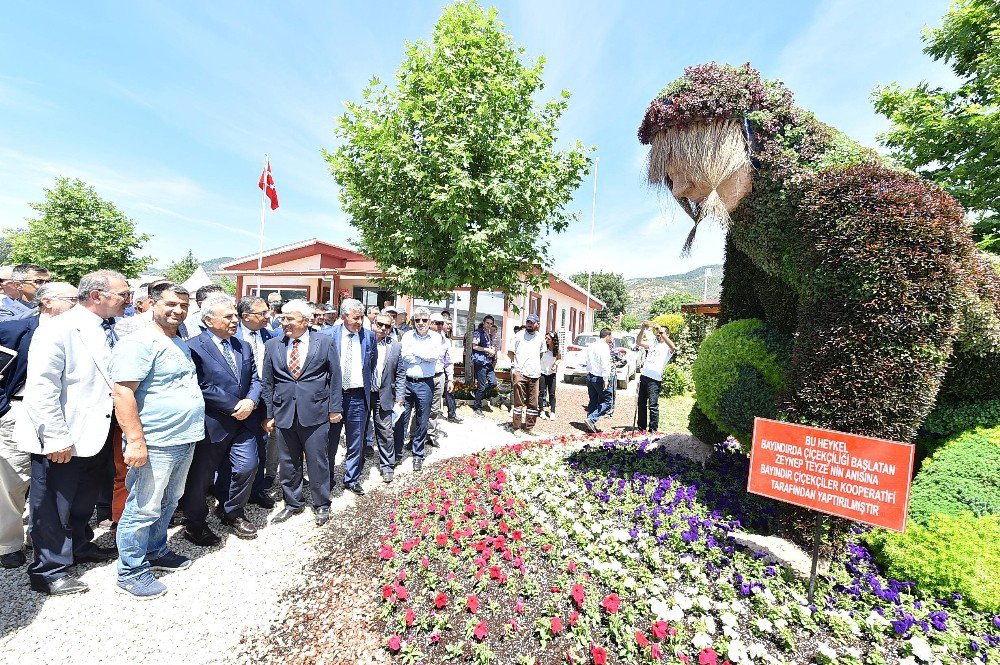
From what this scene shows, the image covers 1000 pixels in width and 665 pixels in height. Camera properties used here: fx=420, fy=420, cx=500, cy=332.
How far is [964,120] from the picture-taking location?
346 inches

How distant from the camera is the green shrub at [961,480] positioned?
282 centimetres

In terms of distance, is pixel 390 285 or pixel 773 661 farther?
pixel 390 285

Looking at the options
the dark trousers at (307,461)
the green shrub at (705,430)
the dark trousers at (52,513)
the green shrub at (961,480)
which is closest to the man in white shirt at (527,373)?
the green shrub at (705,430)

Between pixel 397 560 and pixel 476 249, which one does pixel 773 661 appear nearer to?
pixel 397 560

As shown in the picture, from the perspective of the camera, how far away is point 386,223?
8.96 metres

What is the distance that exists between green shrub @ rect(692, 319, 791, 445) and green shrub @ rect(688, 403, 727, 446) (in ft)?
2.21

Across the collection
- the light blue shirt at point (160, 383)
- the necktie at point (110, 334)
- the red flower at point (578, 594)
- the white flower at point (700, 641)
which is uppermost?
the necktie at point (110, 334)

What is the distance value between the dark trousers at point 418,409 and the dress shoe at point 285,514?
5.20ft

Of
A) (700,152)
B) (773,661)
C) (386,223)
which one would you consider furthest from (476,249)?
(773,661)

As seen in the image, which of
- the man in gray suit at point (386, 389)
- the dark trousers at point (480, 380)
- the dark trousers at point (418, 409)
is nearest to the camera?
the man in gray suit at point (386, 389)

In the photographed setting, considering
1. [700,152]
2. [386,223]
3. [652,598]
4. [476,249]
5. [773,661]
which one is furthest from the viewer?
[386,223]

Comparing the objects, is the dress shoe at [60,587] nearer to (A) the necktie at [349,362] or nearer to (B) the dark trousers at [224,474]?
(B) the dark trousers at [224,474]

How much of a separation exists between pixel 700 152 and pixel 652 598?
10.9 ft

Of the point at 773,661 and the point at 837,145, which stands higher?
the point at 837,145
